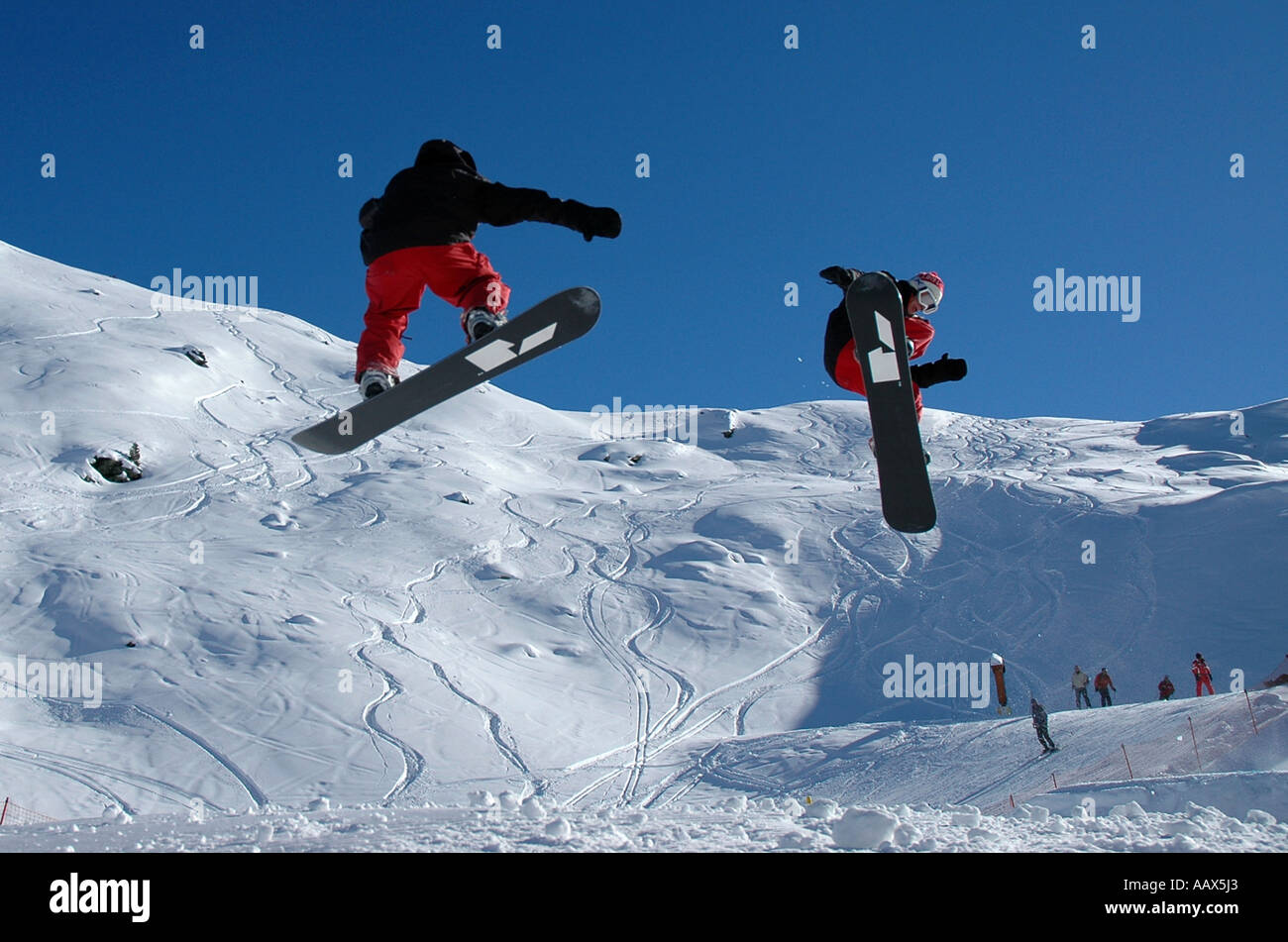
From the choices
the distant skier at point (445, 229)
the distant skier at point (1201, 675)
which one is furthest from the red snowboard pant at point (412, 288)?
the distant skier at point (1201, 675)

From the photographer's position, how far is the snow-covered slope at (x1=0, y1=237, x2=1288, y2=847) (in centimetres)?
1243

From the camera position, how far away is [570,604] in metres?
20.3

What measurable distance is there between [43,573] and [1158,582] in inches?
836

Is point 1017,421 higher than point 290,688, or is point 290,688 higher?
point 1017,421

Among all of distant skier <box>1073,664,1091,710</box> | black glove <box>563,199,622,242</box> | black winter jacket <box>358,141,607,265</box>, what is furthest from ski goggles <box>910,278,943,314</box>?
distant skier <box>1073,664,1091,710</box>

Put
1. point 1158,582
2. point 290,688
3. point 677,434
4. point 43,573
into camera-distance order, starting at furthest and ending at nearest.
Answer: point 677,434 < point 1158,582 < point 43,573 < point 290,688

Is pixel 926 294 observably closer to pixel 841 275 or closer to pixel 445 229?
pixel 841 275

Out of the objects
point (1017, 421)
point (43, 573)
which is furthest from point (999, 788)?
point (1017, 421)

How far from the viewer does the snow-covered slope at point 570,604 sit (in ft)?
40.8

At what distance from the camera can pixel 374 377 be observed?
4.45 m

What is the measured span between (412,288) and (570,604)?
639 inches

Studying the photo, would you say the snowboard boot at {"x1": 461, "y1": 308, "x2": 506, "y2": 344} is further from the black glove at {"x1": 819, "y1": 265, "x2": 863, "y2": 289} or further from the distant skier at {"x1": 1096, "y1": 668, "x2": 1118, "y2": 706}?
the distant skier at {"x1": 1096, "y1": 668, "x2": 1118, "y2": 706}
